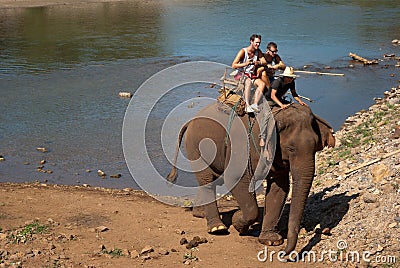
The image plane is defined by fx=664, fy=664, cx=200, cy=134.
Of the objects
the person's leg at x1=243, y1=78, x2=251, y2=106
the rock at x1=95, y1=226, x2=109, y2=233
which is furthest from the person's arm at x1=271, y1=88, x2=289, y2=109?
the rock at x1=95, y1=226, x2=109, y2=233

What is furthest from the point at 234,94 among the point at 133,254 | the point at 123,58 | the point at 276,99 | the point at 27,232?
the point at 123,58

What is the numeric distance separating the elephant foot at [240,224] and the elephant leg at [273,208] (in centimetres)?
24

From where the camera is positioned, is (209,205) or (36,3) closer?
(209,205)

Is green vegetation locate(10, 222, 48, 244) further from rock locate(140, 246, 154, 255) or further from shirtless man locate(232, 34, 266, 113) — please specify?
shirtless man locate(232, 34, 266, 113)

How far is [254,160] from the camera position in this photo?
333 inches

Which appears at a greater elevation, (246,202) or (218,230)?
(246,202)

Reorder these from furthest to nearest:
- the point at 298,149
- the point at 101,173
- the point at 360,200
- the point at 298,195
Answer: the point at 101,173, the point at 360,200, the point at 298,149, the point at 298,195

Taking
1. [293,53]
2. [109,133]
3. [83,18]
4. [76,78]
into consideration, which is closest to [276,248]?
[109,133]

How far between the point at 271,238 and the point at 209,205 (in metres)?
1.09

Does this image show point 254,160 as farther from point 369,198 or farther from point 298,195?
point 369,198

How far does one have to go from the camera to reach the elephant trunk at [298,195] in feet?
25.7

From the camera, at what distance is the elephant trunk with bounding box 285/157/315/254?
25.7ft

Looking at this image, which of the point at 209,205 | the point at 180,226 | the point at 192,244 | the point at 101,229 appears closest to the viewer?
the point at 192,244

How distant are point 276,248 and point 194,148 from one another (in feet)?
6.07
